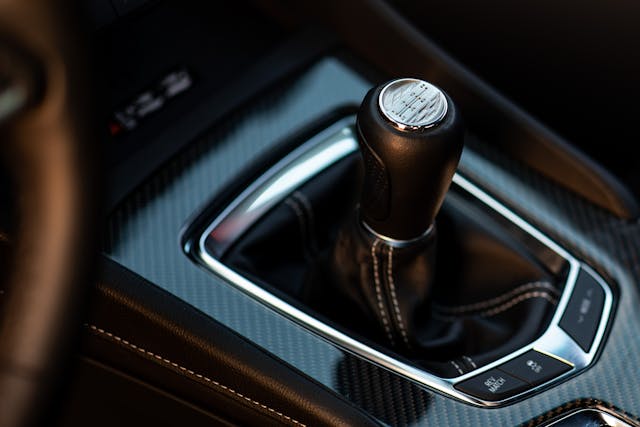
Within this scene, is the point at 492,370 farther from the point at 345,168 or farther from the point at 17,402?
the point at 17,402

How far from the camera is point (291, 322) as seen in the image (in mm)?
897

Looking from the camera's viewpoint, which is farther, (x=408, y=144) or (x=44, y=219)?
(x=408, y=144)

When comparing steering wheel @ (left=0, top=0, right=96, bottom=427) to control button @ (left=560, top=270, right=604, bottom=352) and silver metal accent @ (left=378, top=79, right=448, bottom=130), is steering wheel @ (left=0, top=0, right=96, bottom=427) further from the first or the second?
control button @ (left=560, top=270, right=604, bottom=352)

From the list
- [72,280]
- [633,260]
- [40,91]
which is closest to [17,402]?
[72,280]

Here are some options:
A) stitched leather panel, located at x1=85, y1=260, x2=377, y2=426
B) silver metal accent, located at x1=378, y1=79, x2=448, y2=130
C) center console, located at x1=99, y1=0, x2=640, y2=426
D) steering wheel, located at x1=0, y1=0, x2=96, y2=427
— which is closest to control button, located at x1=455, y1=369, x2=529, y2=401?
center console, located at x1=99, y1=0, x2=640, y2=426

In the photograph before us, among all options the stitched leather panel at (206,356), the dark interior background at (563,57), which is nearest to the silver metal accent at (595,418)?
the stitched leather panel at (206,356)

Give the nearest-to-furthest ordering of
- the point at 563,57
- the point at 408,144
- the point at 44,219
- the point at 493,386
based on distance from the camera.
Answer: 1. the point at 44,219
2. the point at 408,144
3. the point at 493,386
4. the point at 563,57

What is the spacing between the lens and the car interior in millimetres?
847

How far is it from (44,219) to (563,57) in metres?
0.90

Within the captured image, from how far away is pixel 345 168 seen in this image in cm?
105

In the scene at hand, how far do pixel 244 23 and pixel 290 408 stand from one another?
2.04ft

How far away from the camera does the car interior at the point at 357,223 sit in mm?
847

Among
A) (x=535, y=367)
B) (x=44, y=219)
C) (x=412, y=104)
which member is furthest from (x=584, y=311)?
(x=44, y=219)

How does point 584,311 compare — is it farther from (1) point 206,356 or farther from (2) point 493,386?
(1) point 206,356
